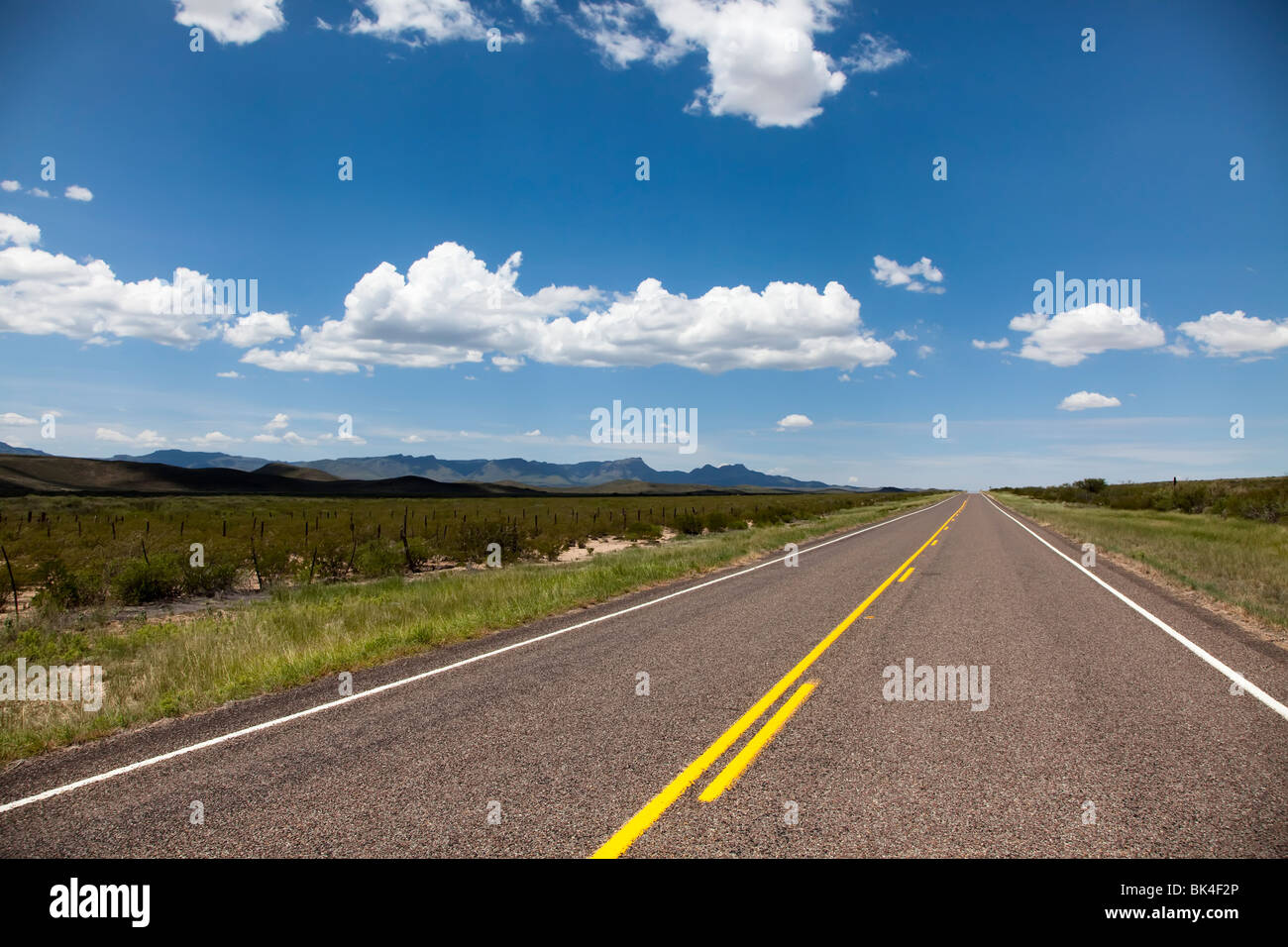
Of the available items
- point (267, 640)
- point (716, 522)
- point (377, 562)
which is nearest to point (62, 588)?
point (377, 562)

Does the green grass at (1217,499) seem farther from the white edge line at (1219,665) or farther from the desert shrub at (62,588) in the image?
the desert shrub at (62,588)

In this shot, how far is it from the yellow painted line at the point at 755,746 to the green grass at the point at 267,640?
531 cm

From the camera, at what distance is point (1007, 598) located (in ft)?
41.2

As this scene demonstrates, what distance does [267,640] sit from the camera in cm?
1002

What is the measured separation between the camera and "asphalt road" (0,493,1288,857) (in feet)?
12.6

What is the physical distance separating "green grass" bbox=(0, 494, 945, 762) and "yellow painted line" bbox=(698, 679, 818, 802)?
5.31 meters

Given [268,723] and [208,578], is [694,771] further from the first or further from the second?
[208,578]

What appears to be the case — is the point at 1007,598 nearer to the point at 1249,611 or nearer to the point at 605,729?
the point at 1249,611

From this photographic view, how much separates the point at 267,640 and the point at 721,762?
797 centimetres

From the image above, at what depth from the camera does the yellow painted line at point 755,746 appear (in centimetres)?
444

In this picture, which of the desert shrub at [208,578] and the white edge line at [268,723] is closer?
the white edge line at [268,723]

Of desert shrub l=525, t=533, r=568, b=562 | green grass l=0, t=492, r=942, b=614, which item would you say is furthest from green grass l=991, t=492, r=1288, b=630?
green grass l=0, t=492, r=942, b=614

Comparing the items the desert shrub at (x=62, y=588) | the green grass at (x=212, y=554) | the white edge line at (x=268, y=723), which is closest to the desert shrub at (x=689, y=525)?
the green grass at (x=212, y=554)

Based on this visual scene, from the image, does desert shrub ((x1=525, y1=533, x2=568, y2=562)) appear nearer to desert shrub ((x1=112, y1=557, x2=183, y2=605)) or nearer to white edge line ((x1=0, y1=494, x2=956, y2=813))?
desert shrub ((x1=112, y1=557, x2=183, y2=605))
